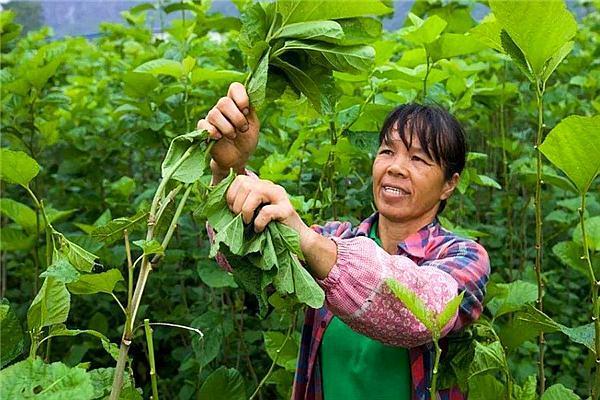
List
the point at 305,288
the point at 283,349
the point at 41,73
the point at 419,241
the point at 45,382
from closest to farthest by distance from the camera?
the point at 45,382 → the point at 305,288 → the point at 419,241 → the point at 283,349 → the point at 41,73

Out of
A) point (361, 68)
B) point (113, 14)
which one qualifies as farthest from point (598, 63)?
point (113, 14)

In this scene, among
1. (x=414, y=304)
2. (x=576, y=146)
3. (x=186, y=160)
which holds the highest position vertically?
(x=186, y=160)

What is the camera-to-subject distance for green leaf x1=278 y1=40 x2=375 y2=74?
1.20m

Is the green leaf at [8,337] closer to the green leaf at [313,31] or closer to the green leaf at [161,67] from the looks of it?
the green leaf at [313,31]

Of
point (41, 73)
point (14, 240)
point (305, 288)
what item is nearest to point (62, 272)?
point (305, 288)

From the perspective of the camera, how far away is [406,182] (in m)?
1.62

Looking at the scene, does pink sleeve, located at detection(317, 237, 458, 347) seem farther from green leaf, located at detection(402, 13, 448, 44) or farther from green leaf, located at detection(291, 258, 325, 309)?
green leaf, located at detection(402, 13, 448, 44)

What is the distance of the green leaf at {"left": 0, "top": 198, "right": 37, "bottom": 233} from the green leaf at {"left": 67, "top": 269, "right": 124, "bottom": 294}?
0.97 metres

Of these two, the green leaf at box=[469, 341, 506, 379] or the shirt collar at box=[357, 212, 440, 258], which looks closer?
the green leaf at box=[469, 341, 506, 379]

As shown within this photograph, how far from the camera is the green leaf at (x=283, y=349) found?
1.91 m

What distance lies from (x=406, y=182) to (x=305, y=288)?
0.61 metres

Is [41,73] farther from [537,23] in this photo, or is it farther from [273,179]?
[537,23]

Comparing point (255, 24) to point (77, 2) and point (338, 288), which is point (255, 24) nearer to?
point (338, 288)

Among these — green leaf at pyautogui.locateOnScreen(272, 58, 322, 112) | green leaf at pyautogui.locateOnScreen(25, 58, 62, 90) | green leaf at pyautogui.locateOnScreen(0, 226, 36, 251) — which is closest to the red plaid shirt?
green leaf at pyautogui.locateOnScreen(272, 58, 322, 112)
